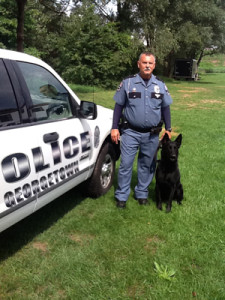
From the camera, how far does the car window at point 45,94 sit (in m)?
2.61

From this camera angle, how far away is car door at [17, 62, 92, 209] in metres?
2.55

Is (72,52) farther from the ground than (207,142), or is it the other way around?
(72,52)

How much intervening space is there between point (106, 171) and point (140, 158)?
560 mm

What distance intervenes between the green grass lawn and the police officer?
52 centimetres

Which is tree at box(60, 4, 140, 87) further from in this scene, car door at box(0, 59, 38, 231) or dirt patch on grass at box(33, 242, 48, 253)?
car door at box(0, 59, 38, 231)

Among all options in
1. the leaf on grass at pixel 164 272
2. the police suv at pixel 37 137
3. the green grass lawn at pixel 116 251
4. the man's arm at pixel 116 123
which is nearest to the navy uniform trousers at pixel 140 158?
the man's arm at pixel 116 123

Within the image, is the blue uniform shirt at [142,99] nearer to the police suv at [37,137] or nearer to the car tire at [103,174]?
the police suv at [37,137]

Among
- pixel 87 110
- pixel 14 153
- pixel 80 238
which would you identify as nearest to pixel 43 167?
pixel 14 153

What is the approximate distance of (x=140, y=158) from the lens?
12.6 ft

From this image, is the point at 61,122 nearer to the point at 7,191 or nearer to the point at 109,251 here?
the point at 7,191

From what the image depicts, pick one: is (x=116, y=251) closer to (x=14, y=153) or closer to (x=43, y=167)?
(x=43, y=167)

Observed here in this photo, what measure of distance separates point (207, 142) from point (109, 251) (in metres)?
5.14

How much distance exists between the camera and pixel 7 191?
216 cm

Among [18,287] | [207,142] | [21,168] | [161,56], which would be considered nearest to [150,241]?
[18,287]
